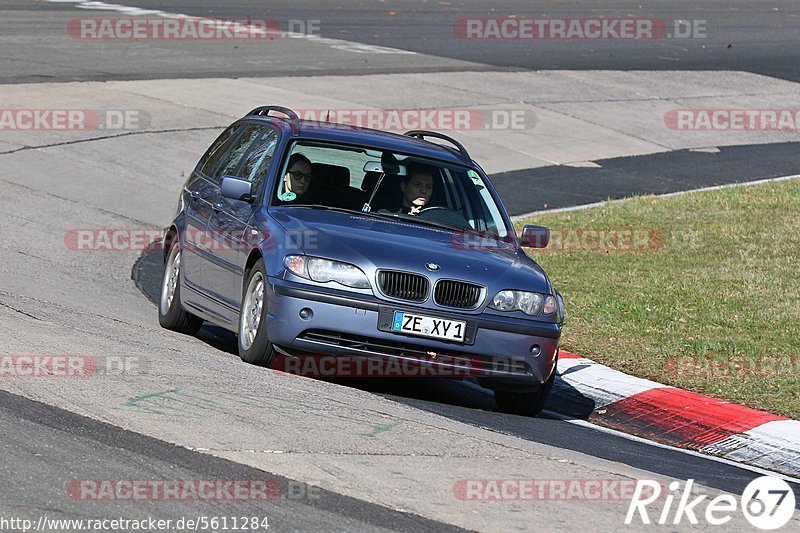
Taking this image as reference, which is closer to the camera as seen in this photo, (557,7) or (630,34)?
(630,34)

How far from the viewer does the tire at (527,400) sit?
9.04 meters

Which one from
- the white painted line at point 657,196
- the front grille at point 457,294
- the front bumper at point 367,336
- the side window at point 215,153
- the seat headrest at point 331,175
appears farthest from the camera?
the white painted line at point 657,196

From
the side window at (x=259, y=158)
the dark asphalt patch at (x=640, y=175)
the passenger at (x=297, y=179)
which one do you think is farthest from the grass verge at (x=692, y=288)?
the side window at (x=259, y=158)

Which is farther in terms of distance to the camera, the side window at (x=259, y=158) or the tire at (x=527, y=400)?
the side window at (x=259, y=158)

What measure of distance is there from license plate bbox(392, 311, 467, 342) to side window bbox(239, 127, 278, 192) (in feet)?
5.94

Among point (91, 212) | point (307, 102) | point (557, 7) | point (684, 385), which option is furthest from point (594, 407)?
point (557, 7)

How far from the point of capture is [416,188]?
32.3ft

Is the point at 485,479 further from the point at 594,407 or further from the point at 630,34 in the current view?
the point at 630,34

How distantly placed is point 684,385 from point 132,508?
5.25 meters

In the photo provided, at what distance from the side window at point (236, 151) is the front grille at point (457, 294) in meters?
2.48

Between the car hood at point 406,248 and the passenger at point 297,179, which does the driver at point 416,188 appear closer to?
the car hood at point 406,248

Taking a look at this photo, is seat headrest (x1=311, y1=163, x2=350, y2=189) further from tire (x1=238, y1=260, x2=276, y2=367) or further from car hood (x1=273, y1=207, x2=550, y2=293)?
tire (x1=238, y1=260, x2=276, y2=367)

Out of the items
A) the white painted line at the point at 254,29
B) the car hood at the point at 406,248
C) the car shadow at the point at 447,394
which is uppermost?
the car hood at the point at 406,248

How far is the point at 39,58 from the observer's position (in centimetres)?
2358
